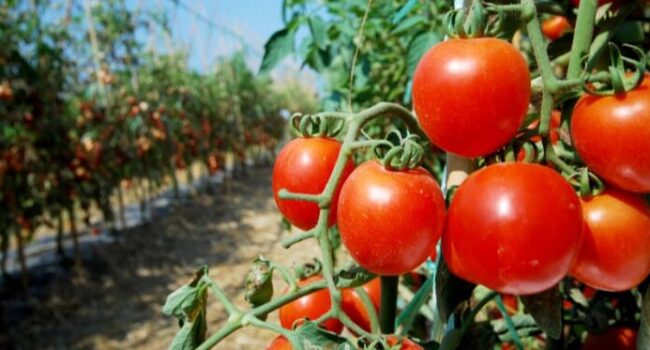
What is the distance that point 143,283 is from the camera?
4.51 m

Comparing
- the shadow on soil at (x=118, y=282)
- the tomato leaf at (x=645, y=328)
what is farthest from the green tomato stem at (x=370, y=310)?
the shadow on soil at (x=118, y=282)

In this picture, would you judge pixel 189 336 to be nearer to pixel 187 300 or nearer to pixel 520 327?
pixel 187 300

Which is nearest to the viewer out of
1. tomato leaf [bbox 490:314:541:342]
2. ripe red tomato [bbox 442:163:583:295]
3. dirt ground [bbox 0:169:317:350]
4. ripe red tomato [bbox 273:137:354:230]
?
ripe red tomato [bbox 442:163:583:295]

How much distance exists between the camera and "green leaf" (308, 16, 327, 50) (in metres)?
1.25

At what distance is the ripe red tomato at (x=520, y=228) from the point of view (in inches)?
13.9

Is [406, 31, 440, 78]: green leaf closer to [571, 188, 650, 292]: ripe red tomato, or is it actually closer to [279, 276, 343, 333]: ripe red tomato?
[279, 276, 343, 333]: ripe red tomato

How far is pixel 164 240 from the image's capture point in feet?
19.1

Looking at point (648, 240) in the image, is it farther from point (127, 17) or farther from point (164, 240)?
point (127, 17)

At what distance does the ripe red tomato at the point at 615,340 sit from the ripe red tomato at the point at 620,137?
0.33 metres

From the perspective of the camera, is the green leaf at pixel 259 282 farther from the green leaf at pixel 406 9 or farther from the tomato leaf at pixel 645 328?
the green leaf at pixel 406 9

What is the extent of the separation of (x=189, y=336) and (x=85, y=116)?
4721 mm

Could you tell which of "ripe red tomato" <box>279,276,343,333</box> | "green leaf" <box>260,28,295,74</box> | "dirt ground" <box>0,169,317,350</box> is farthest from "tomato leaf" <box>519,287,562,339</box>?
"dirt ground" <box>0,169,317,350</box>

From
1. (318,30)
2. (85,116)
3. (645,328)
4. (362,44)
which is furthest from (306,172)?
(85,116)

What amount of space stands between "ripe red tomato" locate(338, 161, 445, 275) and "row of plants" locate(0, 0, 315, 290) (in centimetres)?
363
